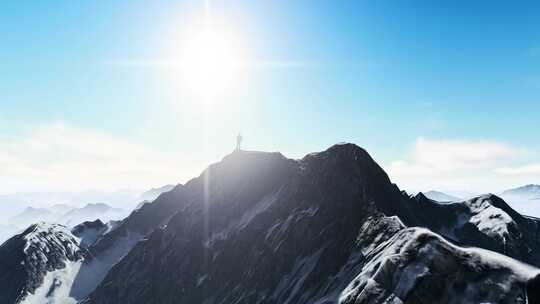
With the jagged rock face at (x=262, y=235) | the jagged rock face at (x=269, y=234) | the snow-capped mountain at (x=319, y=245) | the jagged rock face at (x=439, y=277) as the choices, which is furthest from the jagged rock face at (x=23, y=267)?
the jagged rock face at (x=439, y=277)

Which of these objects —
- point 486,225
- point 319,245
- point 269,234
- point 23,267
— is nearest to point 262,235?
point 269,234

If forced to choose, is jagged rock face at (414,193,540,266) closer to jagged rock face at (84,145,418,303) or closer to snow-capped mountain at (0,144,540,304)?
snow-capped mountain at (0,144,540,304)

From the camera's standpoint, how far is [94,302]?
514 feet

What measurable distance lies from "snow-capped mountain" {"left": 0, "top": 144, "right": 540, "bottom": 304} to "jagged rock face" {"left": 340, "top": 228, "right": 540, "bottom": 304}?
0.49ft

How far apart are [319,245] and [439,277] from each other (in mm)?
45988

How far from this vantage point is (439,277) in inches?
2165

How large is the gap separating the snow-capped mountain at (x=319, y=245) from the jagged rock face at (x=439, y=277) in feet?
0.49

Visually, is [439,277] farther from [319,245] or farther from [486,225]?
[486,225]

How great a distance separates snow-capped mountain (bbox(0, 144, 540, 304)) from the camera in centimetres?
5525

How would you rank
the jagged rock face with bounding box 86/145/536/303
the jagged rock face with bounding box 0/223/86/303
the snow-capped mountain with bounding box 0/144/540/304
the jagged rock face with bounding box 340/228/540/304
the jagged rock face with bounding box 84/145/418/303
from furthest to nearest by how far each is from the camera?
the jagged rock face with bounding box 0/223/86/303 → the jagged rock face with bounding box 84/145/418/303 → the jagged rock face with bounding box 86/145/536/303 → the snow-capped mountain with bounding box 0/144/540/304 → the jagged rock face with bounding box 340/228/540/304

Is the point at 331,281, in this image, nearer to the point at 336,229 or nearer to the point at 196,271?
the point at 336,229

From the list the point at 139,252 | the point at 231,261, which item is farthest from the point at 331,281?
the point at 139,252

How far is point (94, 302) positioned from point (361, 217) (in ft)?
412

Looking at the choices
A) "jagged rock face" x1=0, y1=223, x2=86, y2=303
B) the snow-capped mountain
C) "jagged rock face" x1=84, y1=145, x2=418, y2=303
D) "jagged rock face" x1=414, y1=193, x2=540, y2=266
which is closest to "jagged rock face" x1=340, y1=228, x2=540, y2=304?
the snow-capped mountain
